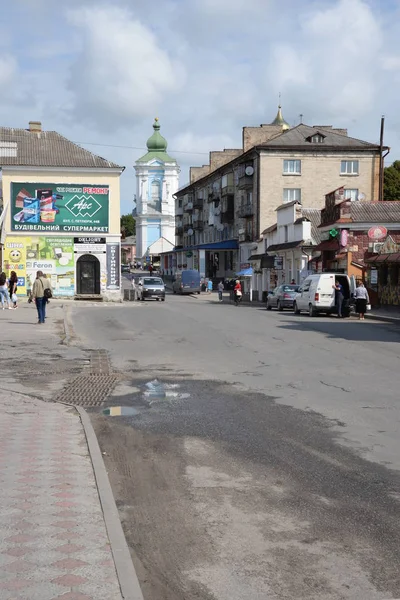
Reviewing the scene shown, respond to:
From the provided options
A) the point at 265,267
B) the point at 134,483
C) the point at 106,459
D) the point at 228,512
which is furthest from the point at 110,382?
the point at 265,267

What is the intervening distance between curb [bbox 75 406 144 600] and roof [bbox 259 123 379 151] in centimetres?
6150

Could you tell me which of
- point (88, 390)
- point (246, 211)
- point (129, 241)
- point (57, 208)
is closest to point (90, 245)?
point (57, 208)

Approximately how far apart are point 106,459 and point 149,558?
2.72 m

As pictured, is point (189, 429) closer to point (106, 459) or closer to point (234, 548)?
point (106, 459)

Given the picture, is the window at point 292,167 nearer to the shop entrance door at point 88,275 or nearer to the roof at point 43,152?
the roof at point 43,152

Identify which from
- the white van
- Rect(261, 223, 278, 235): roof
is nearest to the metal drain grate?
the white van

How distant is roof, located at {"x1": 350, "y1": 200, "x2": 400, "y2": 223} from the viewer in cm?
4259

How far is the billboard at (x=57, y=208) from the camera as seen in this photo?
49062 mm

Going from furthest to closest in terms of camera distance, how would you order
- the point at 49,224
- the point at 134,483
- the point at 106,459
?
the point at 49,224, the point at 106,459, the point at 134,483

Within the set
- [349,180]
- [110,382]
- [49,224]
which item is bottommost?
[110,382]

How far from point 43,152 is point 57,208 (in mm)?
4550

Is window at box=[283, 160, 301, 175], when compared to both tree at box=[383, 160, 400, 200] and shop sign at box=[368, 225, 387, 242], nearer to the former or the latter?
tree at box=[383, 160, 400, 200]

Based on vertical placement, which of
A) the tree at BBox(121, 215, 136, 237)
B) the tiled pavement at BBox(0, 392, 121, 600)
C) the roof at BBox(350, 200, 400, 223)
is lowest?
the tiled pavement at BBox(0, 392, 121, 600)

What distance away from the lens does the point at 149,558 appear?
15.9 feet
